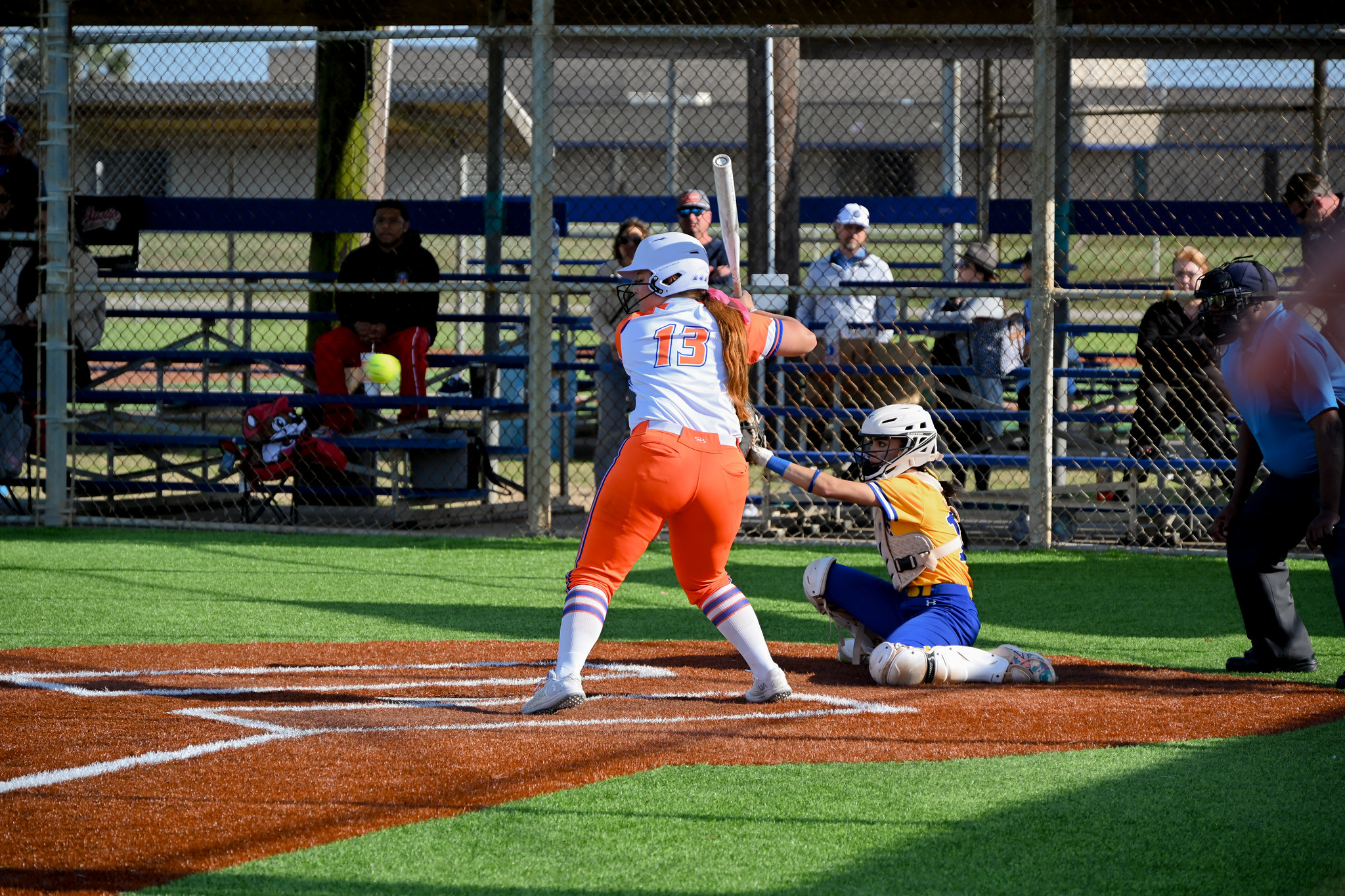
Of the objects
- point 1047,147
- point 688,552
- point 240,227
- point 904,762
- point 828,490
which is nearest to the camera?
point 904,762

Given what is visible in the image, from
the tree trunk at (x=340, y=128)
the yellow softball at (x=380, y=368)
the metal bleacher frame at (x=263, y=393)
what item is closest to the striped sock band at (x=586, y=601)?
the metal bleacher frame at (x=263, y=393)

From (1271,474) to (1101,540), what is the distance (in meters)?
3.61

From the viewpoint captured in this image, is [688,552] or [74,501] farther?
[74,501]

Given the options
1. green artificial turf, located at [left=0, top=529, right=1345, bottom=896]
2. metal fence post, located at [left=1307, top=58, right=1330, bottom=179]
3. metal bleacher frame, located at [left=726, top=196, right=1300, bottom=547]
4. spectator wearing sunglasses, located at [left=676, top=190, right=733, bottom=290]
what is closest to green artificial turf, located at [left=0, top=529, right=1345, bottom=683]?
green artificial turf, located at [left=0, top=529, right=1345, bottom=896]

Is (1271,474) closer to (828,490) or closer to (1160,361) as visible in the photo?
(828,490)

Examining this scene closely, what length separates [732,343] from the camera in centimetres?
475

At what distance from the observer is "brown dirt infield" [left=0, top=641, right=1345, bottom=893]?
132 inches

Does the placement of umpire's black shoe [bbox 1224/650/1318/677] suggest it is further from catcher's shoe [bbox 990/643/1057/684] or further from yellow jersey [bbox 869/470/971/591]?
yellow jersey [bbox 869/470/971/591]

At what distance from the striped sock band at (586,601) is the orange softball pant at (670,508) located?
22 mm

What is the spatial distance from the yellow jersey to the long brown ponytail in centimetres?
81

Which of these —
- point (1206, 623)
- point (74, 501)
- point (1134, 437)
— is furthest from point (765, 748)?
point (74, 501)

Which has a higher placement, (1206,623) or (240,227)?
(240,227)

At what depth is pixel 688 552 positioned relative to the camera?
184 inches

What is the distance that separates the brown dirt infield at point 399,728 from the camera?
335 centimetres
